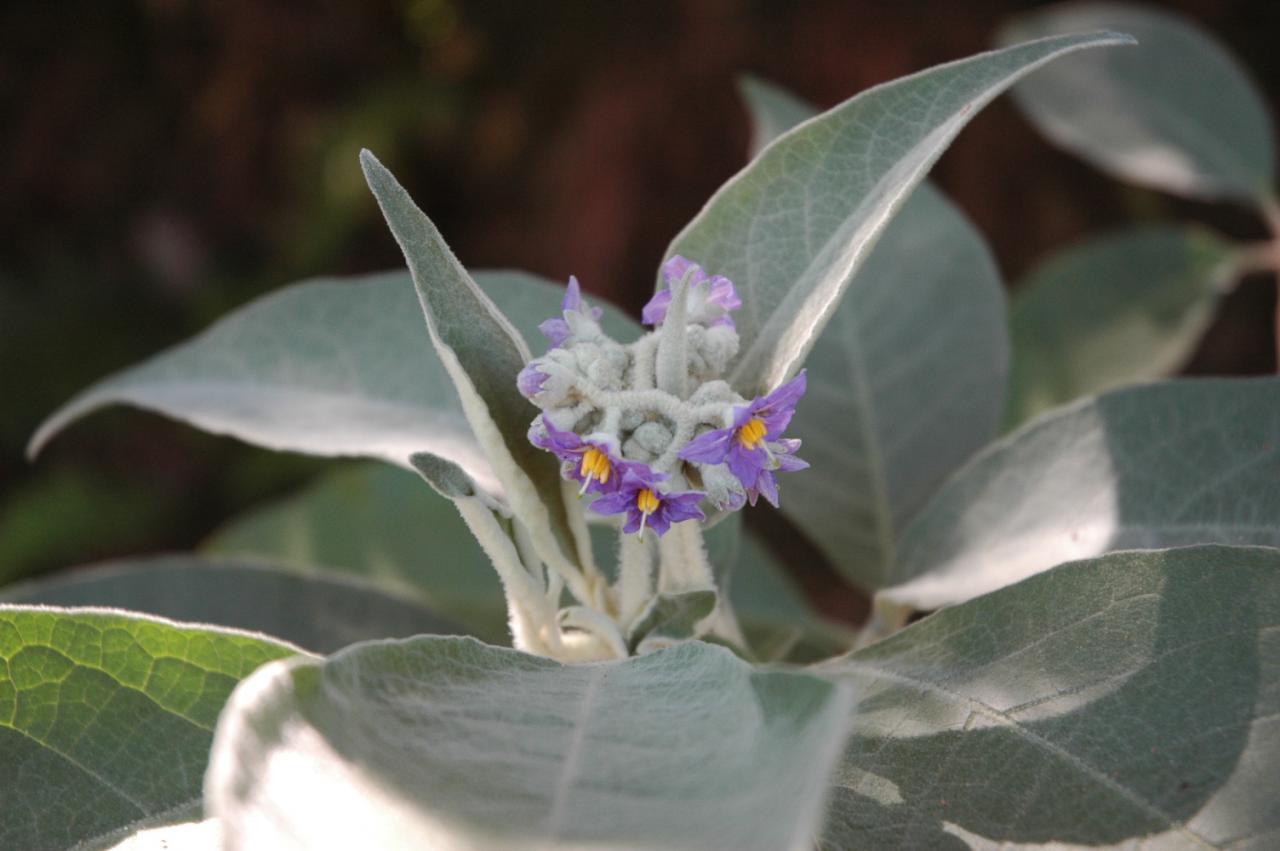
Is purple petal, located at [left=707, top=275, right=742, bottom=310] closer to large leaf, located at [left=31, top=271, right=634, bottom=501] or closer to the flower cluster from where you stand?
the flower cluster

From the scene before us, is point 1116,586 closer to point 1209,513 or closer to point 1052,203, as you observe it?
point 1209,513

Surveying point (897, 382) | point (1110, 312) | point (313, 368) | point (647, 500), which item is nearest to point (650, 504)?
point (647, 500)

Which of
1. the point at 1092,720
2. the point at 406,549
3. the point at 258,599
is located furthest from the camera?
the point at 406,549

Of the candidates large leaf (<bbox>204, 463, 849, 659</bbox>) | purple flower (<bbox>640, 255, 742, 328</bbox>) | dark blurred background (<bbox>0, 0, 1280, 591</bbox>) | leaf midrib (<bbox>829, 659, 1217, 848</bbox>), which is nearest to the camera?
leaf midrib (<bbox>829, 659, 1217, 848</bbox>)

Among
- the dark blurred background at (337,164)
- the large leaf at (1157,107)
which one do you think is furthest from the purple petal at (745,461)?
the dark blurred background at (337,164)

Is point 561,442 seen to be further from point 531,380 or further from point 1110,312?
point 1110,312

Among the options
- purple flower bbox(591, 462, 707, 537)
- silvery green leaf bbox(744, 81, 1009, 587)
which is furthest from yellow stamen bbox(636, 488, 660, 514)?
silvery green leaf bbox(744, 81, 1009, 587)

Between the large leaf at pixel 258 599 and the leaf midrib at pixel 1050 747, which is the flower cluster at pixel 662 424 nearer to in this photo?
the leaf midrib at pixel 1050 747
